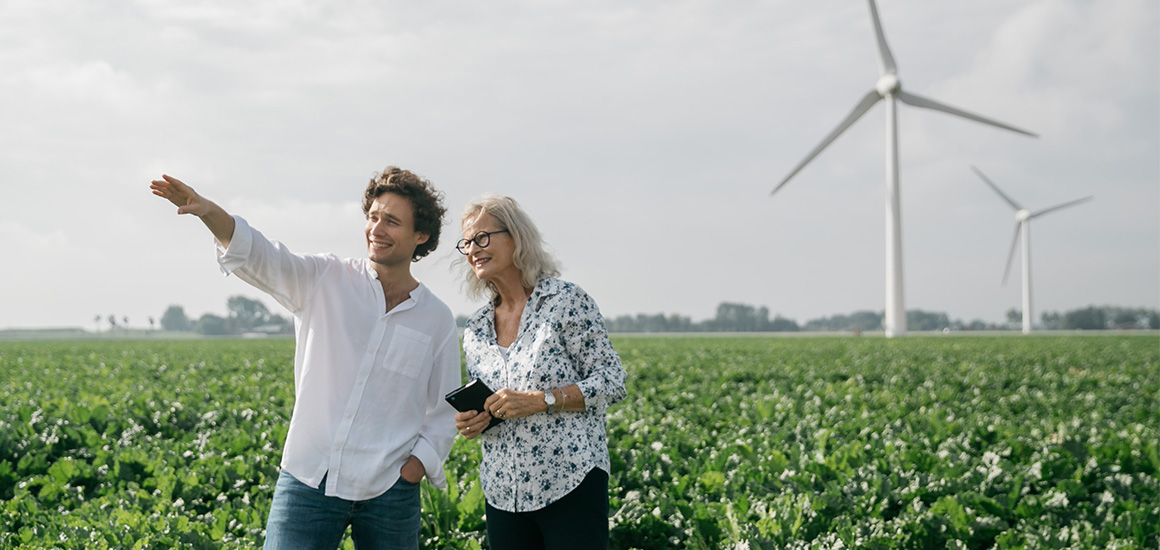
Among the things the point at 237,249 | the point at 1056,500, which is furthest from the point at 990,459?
the point at 237,249

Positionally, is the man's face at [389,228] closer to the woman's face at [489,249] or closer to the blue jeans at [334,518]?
the woman's face at [489,249]

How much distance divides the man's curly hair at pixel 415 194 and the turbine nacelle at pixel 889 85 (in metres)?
42.0

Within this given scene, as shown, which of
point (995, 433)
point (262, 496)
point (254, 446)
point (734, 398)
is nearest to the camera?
point (262, 496)

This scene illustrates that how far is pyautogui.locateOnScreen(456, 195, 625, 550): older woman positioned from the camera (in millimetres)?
2900

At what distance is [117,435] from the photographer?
822cm

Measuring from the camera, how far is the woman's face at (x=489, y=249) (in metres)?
2.98

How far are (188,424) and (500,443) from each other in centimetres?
709

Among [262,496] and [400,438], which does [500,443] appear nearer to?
[400,438]

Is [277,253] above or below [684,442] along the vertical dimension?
above

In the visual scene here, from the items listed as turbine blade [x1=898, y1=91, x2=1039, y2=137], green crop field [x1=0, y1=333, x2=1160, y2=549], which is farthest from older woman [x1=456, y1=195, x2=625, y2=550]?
turbine blade [x1=898, y1=91, x2=1039, y2=137]

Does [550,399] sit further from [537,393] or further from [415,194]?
[415,194]

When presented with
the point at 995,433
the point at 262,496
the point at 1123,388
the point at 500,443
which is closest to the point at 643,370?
the point at 995,433

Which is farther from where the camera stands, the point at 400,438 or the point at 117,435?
the point at 117,435

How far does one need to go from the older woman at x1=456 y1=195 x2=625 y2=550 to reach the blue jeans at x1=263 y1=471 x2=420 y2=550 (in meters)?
0.33
